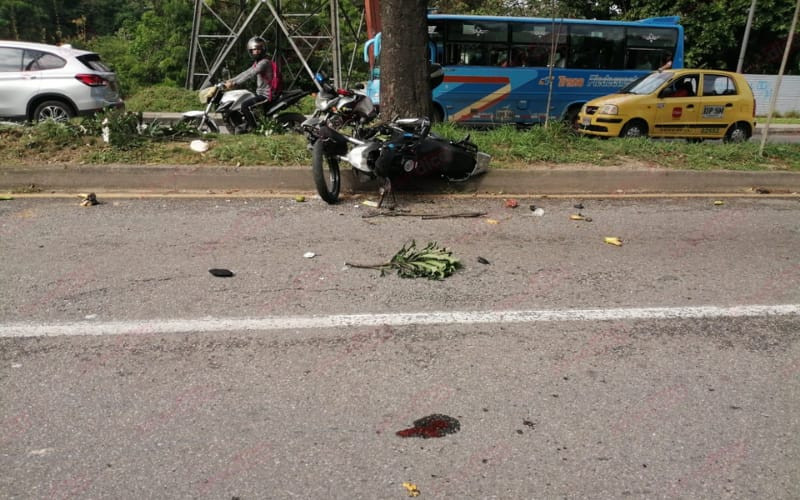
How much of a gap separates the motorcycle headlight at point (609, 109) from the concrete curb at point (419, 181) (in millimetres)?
4843

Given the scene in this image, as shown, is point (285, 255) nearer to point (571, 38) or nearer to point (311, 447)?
point (311, 447)

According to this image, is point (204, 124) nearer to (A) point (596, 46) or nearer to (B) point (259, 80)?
(B) point (259, 80)

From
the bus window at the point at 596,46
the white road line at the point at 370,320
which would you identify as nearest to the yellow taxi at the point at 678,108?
the bus window at the point at 596,46

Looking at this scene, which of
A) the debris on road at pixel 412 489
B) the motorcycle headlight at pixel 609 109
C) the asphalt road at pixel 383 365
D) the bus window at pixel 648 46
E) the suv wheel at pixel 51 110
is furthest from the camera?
the bus window at pixel 648 46

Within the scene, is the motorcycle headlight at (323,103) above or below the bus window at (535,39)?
below

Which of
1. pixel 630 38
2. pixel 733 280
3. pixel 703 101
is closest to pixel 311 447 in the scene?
pixel 733 280

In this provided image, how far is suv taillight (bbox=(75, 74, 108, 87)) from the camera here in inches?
453

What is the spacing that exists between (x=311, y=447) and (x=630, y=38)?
17227 mm

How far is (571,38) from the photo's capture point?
54.6 ft

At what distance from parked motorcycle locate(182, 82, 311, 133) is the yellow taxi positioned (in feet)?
21.0

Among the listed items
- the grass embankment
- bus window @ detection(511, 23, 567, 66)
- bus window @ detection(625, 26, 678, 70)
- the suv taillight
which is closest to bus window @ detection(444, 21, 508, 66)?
bus window @ detection(511, 23, 567, 66)

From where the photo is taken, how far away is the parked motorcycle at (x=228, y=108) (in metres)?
9.04

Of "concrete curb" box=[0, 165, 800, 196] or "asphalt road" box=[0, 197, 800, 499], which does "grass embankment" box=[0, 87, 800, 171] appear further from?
"asphalt road" box=[0, 197, 800, 499]

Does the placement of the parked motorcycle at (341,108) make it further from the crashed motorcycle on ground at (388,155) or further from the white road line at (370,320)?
the white road line at (370,320)
